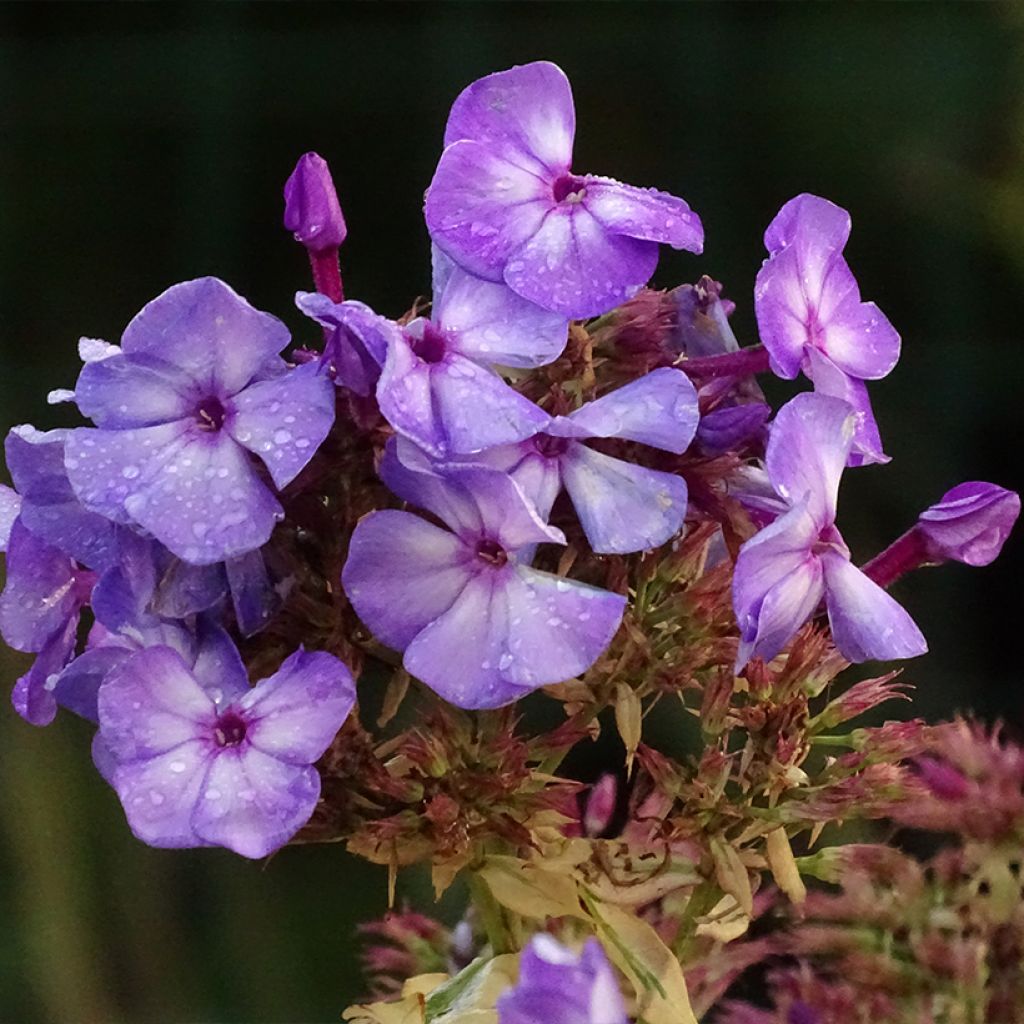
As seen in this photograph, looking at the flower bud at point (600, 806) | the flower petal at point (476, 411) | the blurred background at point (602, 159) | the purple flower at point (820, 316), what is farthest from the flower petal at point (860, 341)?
the blurred background at point (602, 159)

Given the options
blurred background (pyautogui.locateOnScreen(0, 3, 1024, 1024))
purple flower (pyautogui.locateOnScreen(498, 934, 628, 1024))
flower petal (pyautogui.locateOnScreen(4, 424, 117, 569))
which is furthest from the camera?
blurred background (pyautogui.locateOnScreen(0, 3, 1024, 1024))

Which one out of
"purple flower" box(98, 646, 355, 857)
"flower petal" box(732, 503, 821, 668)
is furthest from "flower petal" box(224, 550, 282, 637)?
"flower petal" box(732, 503, 821, 668)

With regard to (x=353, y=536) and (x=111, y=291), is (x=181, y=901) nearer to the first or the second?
(x=111, y=291)

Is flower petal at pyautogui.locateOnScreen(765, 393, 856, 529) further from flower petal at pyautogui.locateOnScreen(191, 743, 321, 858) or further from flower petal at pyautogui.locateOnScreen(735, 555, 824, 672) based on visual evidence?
flower petal at pyautogui.locateOnScreen(191, 743, 321, 858)

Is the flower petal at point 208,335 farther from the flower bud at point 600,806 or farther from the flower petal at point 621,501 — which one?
the flower bud at point 600,806

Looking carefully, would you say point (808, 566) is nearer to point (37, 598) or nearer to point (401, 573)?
point (401, 573)

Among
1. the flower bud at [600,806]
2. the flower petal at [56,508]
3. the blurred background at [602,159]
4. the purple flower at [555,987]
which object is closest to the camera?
the purple flower at [555,987]
